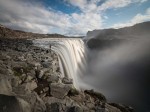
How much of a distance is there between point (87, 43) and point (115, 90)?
24118 millimetres

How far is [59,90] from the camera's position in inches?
379

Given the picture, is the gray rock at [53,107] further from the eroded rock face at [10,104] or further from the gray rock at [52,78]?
the gray rock at [52,78]

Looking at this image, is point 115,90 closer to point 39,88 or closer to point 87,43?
point 39,88

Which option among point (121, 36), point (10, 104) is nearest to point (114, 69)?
point (121, 36)

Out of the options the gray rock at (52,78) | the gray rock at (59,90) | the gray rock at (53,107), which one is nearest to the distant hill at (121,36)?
the gray rock at (52,78)

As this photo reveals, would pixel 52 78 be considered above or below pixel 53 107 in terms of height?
above

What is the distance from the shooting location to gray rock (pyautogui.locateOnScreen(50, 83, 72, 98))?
9.34 m

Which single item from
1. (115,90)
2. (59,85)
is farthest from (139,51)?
(59,85)

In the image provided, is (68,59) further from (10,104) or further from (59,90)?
(10,104)

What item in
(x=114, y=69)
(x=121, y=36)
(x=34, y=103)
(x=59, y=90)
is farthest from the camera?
(x=121, y=36)

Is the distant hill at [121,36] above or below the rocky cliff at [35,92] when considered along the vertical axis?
above

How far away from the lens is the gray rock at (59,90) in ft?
30.7

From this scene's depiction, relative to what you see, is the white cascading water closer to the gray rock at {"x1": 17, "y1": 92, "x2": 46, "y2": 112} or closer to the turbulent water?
the turbulent water

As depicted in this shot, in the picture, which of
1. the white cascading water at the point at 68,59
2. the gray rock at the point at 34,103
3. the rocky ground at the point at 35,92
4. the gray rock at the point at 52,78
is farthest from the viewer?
the white cascading water at the point at 68,59
